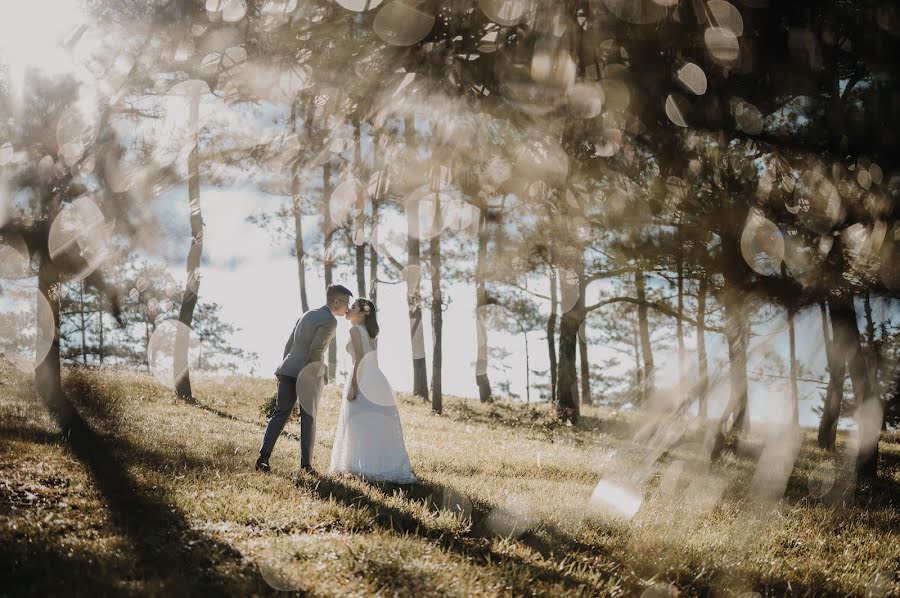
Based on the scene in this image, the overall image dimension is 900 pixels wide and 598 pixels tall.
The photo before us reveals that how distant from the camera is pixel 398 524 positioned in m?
5.32

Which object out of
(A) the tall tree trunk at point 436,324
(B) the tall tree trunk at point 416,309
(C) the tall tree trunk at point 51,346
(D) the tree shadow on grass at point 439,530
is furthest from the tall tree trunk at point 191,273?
(D) the tree shadow on grass at point 439,530

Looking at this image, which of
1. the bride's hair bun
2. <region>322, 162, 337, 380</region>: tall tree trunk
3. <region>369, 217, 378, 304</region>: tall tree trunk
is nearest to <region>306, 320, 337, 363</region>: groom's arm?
the bride's hair bun

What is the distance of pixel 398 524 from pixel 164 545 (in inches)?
71.4

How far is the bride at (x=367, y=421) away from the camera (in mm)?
7434

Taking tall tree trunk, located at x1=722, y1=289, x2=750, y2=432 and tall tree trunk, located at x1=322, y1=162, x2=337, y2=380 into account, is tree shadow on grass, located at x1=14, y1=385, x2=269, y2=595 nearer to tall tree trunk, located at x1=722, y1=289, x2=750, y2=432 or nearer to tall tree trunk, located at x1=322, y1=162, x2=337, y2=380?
tall tree trunk, located at x1=722, y1=289, x2=750, y2=432

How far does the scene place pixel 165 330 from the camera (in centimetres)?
3291

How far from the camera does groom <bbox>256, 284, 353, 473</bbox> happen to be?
727 cm

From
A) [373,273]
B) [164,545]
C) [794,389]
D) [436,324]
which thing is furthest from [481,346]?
[164,545]

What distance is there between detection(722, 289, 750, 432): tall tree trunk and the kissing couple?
13.2 feet

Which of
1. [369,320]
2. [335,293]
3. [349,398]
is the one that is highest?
[335,293]

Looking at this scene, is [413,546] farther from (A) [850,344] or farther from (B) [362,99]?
(A) [850,344]

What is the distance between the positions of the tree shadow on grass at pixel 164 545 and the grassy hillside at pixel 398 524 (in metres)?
0.02

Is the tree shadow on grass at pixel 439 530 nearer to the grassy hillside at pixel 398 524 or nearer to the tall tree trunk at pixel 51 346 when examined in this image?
the grassy hillside at pixel 398 524

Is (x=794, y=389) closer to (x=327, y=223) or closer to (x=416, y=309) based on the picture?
(x=416, y=309)
